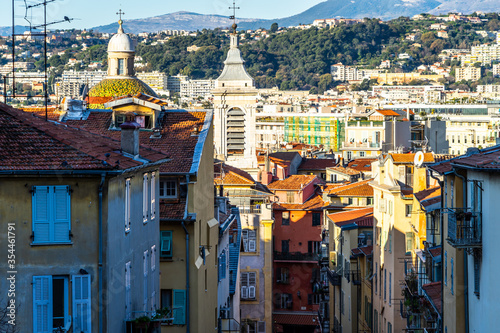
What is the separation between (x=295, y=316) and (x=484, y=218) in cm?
3995

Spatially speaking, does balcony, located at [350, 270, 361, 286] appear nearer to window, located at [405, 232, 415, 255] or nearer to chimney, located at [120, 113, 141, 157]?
window, located at [405, 232, 415, 255]

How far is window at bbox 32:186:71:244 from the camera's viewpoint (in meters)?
14.9

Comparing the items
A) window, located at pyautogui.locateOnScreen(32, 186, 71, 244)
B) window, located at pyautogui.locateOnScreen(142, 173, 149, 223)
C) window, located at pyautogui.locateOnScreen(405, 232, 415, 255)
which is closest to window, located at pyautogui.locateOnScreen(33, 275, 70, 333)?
window, located at pyautogui.locateOnScreen(32, 186, 71, 244)

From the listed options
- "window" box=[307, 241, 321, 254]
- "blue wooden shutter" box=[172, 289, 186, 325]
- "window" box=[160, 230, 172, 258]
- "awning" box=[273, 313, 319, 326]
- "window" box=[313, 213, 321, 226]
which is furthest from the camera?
"window" box=[313, 213, 321, 226]

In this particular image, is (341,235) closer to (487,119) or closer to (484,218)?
(484,218)

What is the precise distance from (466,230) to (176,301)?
713 centimetres

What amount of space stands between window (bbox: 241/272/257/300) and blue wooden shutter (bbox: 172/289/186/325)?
66.6 feet

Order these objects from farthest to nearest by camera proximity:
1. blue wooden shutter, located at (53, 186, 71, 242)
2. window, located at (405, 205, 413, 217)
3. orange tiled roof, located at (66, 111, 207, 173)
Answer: window, located at (405, 205, 413, 217)
orange tiled roof, located at (66, 111, 207, 173)
blue wooden shutter, located at (53, 186, 71, 242)

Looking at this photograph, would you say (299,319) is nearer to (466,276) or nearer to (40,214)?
(466,276)

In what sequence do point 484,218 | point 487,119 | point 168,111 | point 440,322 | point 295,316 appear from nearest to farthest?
point 484,218 → point 440,322 → point 168,111 → point 295,316 → point 487,119

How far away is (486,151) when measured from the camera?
61.5 feet

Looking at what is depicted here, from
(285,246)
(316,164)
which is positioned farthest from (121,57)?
(316,164)

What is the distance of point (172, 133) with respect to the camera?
81.5ft

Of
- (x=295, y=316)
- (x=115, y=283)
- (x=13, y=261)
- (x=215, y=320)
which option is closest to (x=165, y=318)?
(x=115, y=283)
